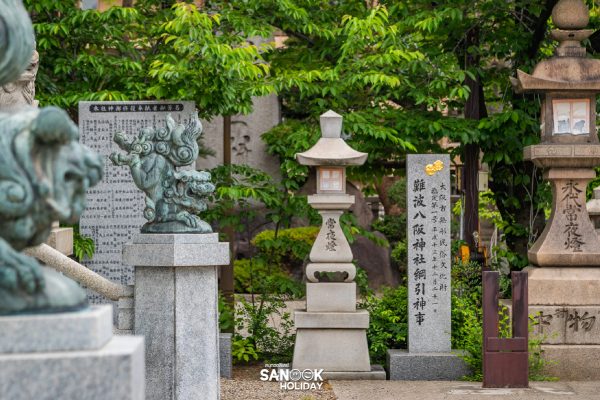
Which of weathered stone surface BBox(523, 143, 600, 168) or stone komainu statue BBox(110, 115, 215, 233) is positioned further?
weathered stone surface BBox(523, 143, 600, 168)

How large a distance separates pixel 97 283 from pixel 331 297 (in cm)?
390

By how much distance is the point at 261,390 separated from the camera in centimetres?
1049

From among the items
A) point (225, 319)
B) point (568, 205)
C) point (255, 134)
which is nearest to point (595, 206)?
point (568, 205)

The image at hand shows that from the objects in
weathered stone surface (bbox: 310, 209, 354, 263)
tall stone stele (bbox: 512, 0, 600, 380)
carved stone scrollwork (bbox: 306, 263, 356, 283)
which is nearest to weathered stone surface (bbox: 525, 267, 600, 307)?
tall stone stele (bbox: 512, 0, 600, 380)

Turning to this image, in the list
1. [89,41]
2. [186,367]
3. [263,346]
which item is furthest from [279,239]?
[186,367]

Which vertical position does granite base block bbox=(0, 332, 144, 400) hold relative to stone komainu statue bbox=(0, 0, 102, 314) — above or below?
below

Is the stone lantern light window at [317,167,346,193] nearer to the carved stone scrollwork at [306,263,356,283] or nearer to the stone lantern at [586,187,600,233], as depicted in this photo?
the carved stone scrollwork at [306,263,356,283]

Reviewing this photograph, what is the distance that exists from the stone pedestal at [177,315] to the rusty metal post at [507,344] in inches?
145

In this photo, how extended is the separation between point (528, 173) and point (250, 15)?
4133mm

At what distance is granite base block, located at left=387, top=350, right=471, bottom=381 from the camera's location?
1116 centimetres

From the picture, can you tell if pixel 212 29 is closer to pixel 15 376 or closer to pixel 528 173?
pixel 528 173

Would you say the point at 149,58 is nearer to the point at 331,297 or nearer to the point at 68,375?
the point at 331,297

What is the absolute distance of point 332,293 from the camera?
1130cm

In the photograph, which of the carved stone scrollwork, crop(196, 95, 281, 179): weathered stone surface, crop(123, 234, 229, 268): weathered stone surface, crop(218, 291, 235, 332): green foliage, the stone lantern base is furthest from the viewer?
crop(196, 95, 281, 179): weathered stone surface
